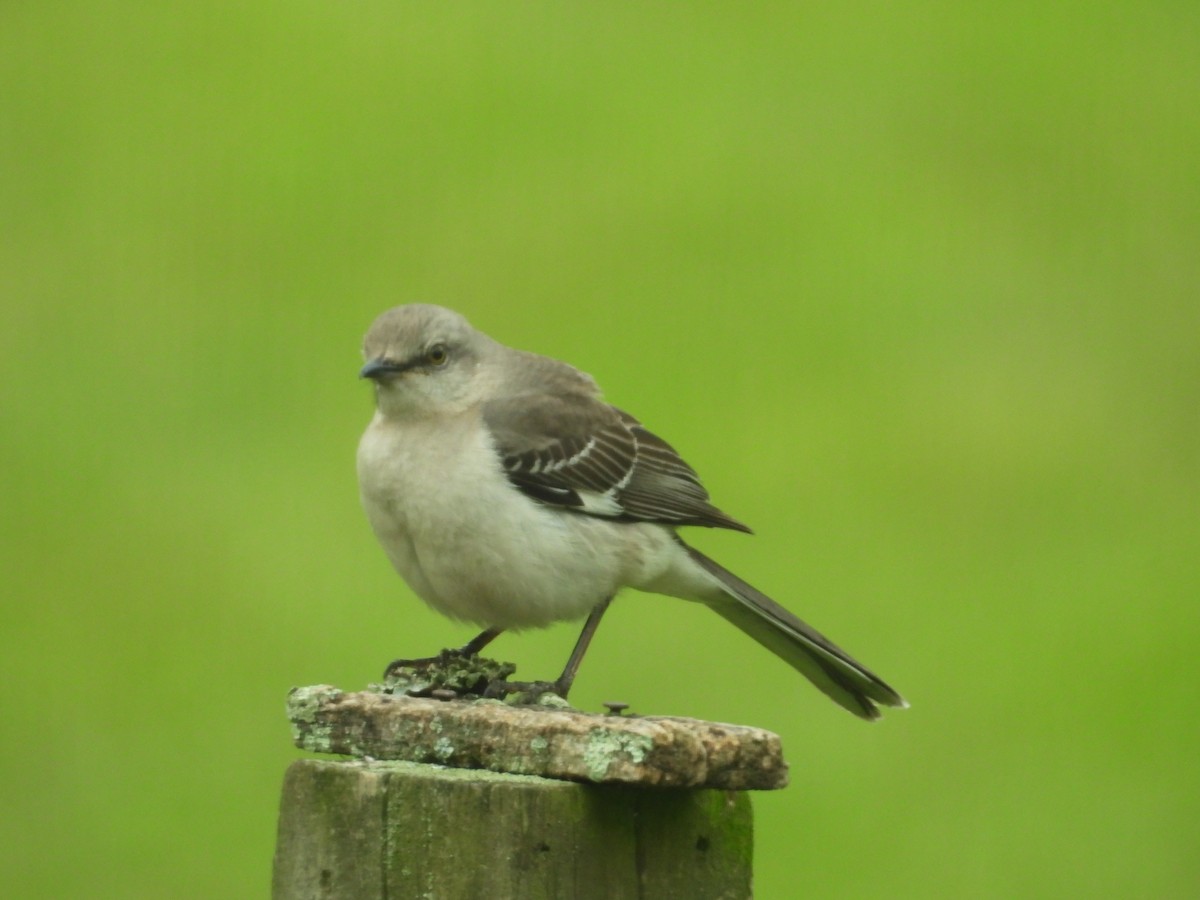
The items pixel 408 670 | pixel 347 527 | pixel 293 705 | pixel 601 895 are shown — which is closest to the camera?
pixel 601 895

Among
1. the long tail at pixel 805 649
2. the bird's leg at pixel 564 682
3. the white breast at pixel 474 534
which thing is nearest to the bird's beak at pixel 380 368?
the white breast at pixel 474 534

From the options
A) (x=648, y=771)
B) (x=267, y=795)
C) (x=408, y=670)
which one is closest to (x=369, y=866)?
(x=648, y=771)

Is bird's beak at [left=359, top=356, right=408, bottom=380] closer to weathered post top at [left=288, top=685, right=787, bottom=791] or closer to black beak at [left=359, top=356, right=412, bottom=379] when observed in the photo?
black beak at [left=359, top=356, right=412, bottom=379]

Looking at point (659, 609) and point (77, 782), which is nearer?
point (77, 782)

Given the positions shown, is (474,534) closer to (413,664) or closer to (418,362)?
(413,664)

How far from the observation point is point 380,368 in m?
5.92

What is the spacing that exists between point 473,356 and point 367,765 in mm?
2964

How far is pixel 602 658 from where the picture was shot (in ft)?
29.4

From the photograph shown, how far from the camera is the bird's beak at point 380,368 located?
231 inches

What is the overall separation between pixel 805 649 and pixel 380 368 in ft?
5.94

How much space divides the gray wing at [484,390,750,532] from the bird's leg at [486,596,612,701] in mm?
369

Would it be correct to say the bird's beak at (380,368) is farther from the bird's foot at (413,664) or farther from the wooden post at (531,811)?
the wooden post at (531,811)

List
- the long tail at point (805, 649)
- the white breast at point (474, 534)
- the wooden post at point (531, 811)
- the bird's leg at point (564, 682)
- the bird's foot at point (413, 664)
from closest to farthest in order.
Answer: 1. the wooden post at point (531, 811)
2. the bird's leg at point (564, 682)
3. the bird's foot at point (413, 664)
4. the white breast at point (474, 534)
5. the long tail at point (805, 649)

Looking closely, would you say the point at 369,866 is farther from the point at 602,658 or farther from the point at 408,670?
the point at 602,658
